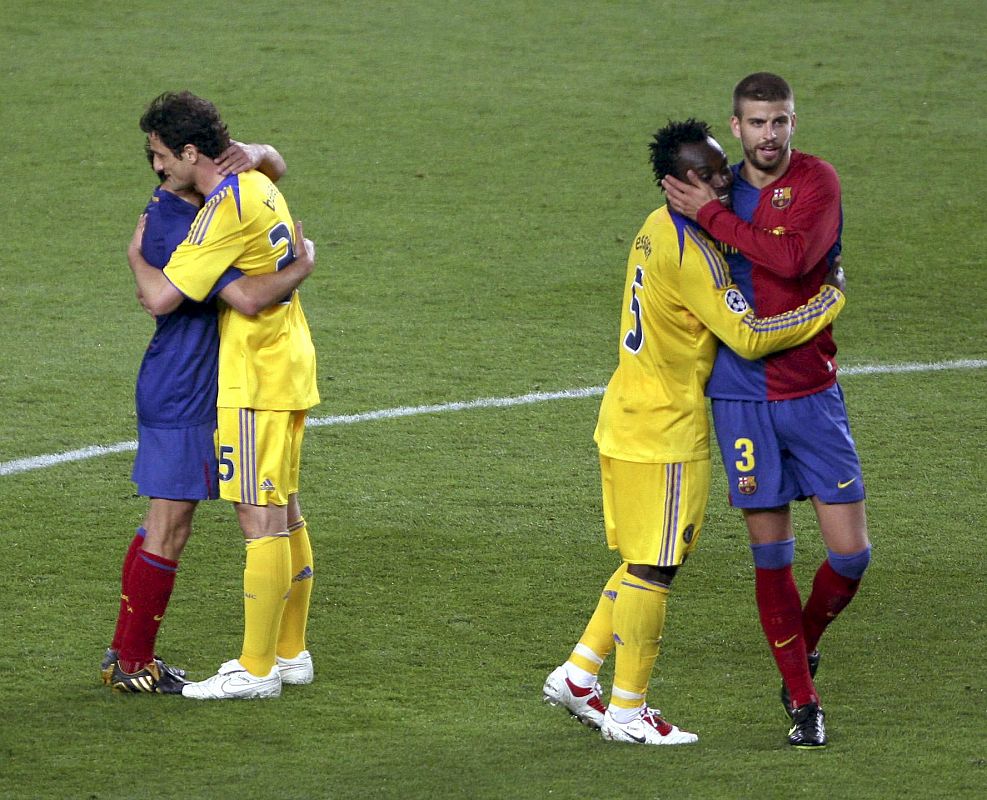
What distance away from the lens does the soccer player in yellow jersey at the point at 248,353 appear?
168 inches

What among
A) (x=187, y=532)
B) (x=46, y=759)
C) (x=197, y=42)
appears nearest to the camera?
(x=46, y=759)

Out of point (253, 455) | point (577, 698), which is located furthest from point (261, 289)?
point (577, 698)

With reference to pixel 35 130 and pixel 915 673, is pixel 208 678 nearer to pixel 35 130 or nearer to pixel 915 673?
pixel 915 673

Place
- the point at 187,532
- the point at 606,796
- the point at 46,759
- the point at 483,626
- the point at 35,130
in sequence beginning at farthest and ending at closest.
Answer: the point at 35,130 → the point at 483,626 → the point at 187,532 → the point at 46,759 → the point at 606,796

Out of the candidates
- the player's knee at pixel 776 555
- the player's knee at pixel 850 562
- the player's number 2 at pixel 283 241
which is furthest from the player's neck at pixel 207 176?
the player's knee at pixel 850 562

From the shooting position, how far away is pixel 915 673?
4547 mm

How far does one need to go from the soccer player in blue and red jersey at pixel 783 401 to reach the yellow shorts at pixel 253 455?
1145 mm

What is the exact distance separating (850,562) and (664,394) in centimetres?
65

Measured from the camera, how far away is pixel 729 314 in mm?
3900

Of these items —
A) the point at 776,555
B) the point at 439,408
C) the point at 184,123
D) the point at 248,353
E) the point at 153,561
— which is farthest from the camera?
the point at 439,408

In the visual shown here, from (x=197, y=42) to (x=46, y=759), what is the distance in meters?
10.4

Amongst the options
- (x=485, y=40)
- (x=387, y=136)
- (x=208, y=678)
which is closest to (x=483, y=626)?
(x=208, y=678)

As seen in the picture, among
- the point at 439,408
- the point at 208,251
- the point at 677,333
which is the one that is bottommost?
the point at 439,408

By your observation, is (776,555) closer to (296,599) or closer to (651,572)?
(651,572)
